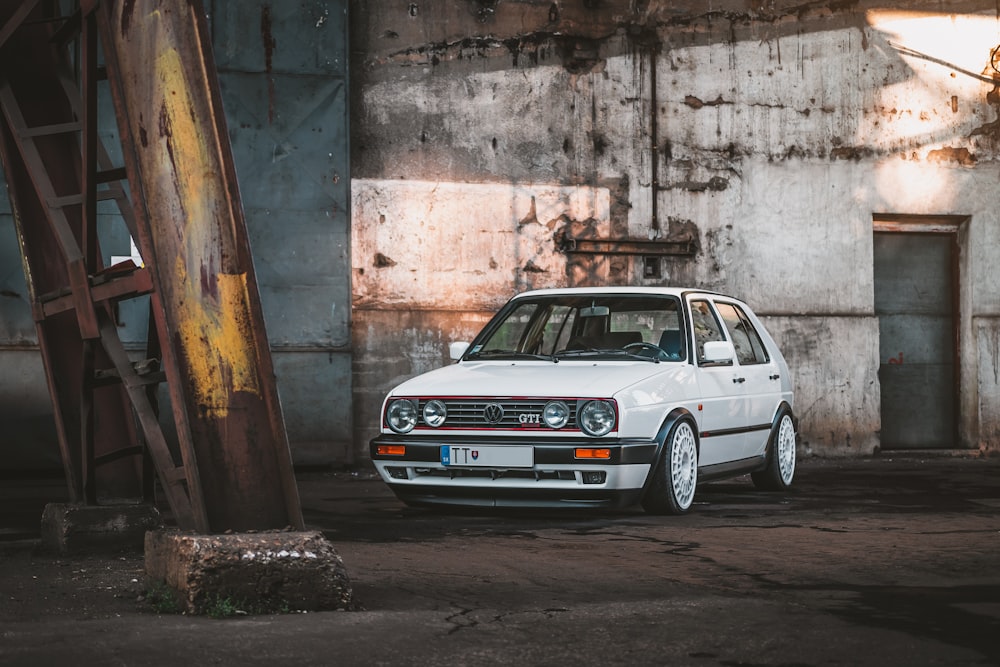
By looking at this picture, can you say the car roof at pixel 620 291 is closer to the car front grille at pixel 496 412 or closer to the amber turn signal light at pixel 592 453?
the car front grille at pixel 496 412

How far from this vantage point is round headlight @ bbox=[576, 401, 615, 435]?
859cm

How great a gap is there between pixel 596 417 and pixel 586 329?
4.96 ft

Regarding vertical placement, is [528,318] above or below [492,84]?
below

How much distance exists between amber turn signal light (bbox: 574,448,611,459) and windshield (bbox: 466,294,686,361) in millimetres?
1163

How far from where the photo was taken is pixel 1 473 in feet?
42.3

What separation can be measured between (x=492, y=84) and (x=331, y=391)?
12.1ft

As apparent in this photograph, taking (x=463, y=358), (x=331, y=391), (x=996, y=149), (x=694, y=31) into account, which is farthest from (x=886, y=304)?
(x=463, y=358)

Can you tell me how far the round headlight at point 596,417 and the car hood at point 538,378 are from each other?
7 cm

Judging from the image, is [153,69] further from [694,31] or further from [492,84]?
[694,31]

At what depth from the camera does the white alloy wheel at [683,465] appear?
355 inches

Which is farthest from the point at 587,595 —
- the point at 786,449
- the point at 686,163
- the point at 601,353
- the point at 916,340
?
the point at 916,340

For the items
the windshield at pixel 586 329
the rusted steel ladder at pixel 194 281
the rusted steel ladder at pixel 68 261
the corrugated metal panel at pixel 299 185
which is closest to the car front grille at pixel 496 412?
the windshield at pixel 586 329

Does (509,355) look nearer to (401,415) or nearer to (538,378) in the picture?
(538,378)

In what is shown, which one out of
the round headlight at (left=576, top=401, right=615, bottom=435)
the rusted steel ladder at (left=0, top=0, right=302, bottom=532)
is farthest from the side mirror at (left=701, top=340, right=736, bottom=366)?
the rusted steel ladder at (left=0, top=0, right=302, bottom=532)
